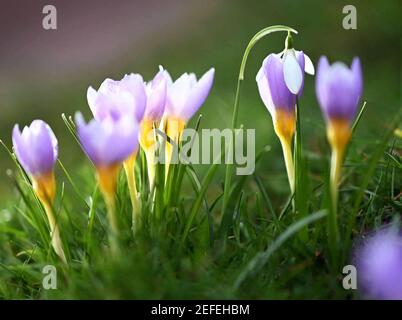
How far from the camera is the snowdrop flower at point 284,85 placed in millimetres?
822

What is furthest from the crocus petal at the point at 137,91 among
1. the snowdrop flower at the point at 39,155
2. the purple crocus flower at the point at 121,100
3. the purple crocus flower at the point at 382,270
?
the purple crocus flower at the point at 382,270

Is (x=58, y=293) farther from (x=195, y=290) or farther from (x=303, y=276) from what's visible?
(x=303, y=276)

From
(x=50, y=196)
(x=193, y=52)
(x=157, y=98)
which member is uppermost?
(x=193, y=52)

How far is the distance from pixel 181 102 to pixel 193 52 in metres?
1.55

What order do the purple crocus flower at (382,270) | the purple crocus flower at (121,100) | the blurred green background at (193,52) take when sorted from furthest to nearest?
the blurred green background at (193,52) → the purple crocus flower at (121,100) → the purple crocus flower at (382,270)

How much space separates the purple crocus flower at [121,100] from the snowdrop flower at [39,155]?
0.21ft

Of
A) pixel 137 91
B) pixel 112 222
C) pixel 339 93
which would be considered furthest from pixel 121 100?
pixel 339 93

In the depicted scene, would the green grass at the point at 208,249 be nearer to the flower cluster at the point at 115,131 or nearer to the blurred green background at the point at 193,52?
the flower cluster at the point at 115,131

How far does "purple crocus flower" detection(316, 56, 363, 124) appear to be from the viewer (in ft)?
2.40

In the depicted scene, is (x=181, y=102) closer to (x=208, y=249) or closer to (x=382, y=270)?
(x=208, y=249)

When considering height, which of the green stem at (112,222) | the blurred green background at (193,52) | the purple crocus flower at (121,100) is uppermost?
the blurred green background at (193,52)

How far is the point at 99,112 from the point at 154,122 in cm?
8

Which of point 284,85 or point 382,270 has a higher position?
point 284,85

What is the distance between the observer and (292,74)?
2.69 ft
